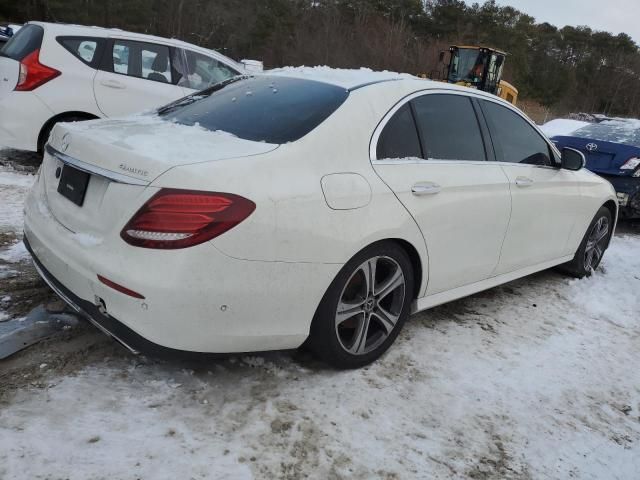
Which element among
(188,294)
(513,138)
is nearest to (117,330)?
(188,294)

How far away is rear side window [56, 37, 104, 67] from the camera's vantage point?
636 cm

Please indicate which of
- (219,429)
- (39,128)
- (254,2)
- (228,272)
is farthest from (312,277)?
(254,2)

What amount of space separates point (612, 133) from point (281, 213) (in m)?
7.64

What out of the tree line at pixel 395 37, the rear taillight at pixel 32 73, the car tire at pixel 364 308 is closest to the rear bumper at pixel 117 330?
the car tire at pixel 364 308

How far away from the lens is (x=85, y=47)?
6.48 metres

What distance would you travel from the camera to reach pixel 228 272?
243 cm

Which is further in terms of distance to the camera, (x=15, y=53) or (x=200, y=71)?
(x=200, y=71)

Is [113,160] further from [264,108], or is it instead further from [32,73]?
[32,73]

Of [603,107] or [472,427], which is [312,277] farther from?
[603,107]

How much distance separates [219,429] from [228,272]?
27.3 inches

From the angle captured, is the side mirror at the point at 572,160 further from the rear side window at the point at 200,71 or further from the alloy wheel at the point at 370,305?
the rear side window at the point at 200,71

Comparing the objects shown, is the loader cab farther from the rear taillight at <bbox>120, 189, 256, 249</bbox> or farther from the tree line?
the tree line

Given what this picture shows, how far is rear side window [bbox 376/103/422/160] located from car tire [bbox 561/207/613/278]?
2.56m

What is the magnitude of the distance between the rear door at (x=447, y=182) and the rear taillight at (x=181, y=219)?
3.22 feet
